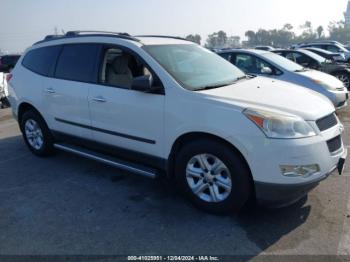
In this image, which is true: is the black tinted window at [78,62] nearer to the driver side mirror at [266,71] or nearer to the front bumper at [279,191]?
the front bumper at [279,191]

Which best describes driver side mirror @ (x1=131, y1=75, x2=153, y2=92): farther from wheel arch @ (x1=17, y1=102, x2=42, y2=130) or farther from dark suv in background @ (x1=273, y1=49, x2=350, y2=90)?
dark suv in background @ (x1=273, y1=49, x2=350, y2=90)

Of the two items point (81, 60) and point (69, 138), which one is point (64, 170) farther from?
point (81, 60)

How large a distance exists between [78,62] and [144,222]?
7.92 ft

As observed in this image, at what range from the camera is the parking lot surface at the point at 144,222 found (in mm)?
3053

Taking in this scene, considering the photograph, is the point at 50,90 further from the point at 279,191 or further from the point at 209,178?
the point at 279,191

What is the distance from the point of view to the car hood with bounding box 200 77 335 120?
325cm

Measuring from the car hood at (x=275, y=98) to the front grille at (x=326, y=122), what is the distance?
4 cm

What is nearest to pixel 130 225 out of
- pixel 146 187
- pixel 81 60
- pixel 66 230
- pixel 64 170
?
pixel 66 230

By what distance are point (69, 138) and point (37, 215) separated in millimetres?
1483

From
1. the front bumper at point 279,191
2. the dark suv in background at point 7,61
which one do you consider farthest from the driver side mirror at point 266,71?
the dark suv in background at point 7,61

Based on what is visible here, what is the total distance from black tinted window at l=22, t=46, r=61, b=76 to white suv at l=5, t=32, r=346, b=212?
0.06ft

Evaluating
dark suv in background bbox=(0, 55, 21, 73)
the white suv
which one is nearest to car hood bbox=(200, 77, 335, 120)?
the white suv

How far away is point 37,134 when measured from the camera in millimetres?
5480

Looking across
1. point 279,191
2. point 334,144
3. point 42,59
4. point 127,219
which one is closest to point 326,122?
point 334,144
